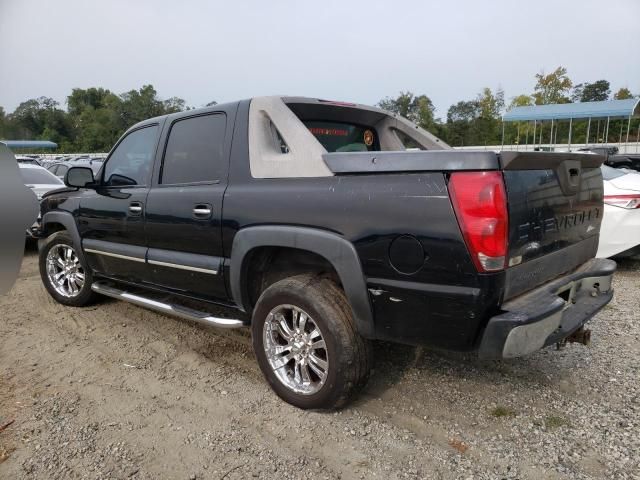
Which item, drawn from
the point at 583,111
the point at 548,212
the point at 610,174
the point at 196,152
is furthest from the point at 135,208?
the point at 583,111

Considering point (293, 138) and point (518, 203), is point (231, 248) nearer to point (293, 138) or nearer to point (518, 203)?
point (293, 138)

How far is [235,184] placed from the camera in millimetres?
3078

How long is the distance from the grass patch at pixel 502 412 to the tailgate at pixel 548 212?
847mm

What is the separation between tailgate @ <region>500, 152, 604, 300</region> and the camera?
2.25m

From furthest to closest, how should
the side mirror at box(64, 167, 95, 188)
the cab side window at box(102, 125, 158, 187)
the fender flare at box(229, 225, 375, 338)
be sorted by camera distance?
the side mirror at box(64, 167, 95, 188)
the cab side window at box(102, 125, 158, 187)
the fender flare at box(229, 225, 375, 338)

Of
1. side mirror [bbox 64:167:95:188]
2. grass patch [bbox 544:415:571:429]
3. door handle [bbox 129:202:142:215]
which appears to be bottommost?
grass patch [bbox 544:415:571:429]

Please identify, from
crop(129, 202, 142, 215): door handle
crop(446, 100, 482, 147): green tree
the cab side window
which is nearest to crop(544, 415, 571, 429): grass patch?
crop(129, 202, 142, 215): door handle

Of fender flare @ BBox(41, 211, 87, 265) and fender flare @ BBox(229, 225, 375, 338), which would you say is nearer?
fender flare @ BBox(229, 225, 375, 338)

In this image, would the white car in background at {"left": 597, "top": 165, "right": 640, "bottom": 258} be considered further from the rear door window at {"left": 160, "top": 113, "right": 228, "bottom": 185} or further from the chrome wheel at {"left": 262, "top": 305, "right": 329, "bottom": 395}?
the rear door window at {"left": 160, "top": 113, "right": 228, "bottom": 185}

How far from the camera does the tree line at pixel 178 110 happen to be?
3716 cm

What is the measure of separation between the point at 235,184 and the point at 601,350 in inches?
122

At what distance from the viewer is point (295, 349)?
2.88 m


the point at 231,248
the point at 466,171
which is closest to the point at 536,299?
the point at 466,171

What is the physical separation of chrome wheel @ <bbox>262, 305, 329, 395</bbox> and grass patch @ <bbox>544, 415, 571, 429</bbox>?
51.5 inches
